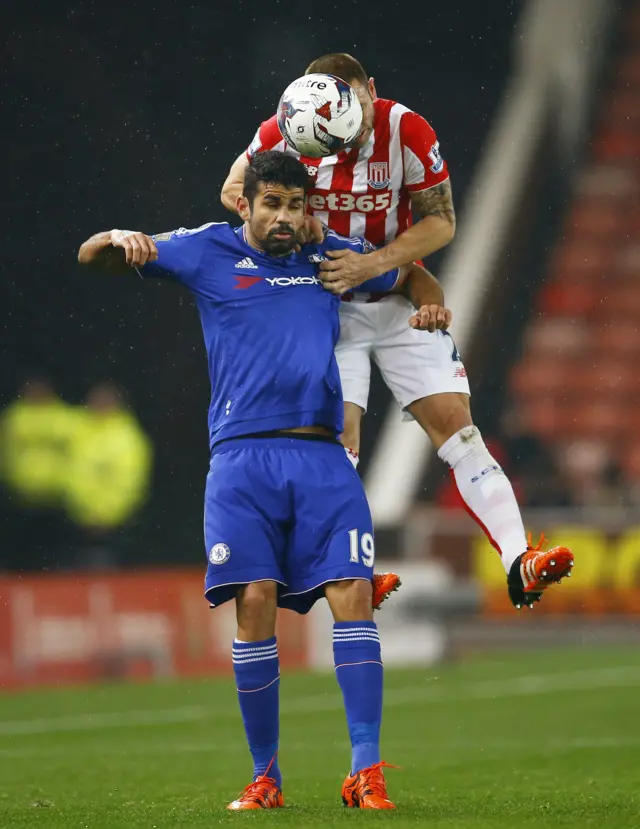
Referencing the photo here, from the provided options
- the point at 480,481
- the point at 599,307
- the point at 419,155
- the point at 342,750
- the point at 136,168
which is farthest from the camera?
the point at 599,307

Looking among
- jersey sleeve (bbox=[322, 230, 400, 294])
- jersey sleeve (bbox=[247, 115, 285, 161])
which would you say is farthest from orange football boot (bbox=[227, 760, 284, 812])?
jersey sleeve (bbox=[247, 115, 285, 161])

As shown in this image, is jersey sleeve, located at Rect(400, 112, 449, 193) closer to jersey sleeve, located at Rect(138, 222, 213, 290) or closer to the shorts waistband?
jersey sleeve, located at Rect(138, 222, 213, 290)

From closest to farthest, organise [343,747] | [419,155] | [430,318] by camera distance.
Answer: [430,318] < [419,155] < [343,747]

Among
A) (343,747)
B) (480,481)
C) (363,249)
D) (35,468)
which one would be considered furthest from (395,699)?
(363,249)

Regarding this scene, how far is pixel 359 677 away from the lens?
5309 mm

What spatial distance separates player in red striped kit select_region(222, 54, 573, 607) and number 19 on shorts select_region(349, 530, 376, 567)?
0.63 metres

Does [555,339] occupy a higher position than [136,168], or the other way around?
[136,168]

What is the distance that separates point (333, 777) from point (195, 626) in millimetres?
5760

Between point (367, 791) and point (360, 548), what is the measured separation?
0.73 metres

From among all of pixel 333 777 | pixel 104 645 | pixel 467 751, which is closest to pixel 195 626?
pixel 104 645

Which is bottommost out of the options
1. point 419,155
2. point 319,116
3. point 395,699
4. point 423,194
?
point 395,699

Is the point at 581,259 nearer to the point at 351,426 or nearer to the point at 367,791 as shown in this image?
the point at 351,426

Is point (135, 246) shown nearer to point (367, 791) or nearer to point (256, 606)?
point (256, 606)

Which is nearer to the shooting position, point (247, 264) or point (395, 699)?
point (247, 264)
